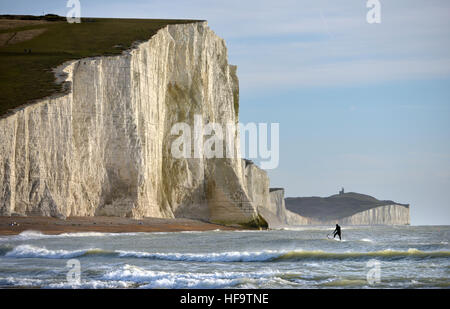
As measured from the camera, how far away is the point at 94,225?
38.7 m

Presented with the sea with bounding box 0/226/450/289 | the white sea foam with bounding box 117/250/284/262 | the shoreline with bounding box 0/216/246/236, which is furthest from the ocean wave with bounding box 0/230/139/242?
the white sea foam with bounding box 117/250/284/262

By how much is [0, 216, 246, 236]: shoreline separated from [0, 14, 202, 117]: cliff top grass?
605cm

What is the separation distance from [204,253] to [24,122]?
1772cm

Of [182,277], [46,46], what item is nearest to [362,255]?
[182,277]

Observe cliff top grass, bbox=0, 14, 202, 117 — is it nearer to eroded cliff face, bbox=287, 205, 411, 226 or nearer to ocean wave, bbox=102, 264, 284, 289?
ocean wave, bbox=102, 264, 284, 289

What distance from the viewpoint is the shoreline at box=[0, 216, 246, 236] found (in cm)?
3406

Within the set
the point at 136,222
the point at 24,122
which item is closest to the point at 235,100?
the point at 136,222

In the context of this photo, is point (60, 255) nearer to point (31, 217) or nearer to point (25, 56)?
point (31, 217)

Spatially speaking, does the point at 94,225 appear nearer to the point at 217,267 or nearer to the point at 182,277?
the point at 217,267

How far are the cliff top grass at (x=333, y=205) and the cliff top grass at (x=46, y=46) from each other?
9718cm

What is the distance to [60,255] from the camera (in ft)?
74.7

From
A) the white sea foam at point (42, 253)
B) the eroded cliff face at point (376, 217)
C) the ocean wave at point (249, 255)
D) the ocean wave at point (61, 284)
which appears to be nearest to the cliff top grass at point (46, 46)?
the white sea foam at point (42, 253)

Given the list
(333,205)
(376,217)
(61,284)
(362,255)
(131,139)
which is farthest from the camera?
(333,205)

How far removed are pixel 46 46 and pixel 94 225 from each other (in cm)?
2061
